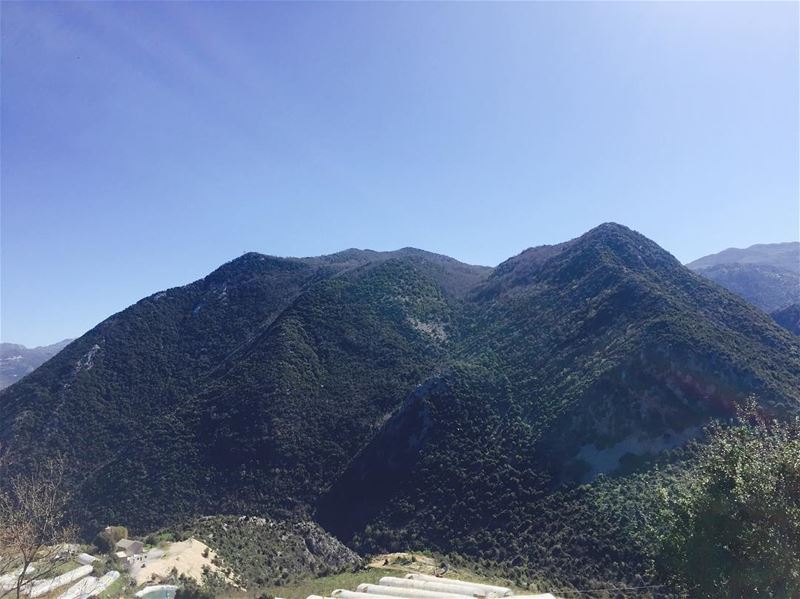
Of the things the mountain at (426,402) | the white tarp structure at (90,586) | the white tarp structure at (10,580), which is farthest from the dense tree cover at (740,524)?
the white tarp structure at (90,586)

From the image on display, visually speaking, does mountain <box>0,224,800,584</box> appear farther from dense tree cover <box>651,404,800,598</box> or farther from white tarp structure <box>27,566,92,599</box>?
white tarp structure <box>27,566,92,599</box>

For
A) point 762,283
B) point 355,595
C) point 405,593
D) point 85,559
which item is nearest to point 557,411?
point 405,593

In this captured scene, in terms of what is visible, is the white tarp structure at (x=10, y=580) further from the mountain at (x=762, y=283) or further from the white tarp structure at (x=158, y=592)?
the mountain at (x=762, y=283)


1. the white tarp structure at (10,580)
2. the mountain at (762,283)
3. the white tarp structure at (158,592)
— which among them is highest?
the mountain at (762,283)

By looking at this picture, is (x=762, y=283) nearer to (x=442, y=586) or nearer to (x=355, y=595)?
(x=442, y=586)

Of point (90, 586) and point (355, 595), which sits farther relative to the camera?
point (90, 586)

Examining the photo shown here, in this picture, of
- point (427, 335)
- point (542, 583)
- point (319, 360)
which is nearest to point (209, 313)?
point (319, 360)

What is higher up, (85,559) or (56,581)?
(56,581)
